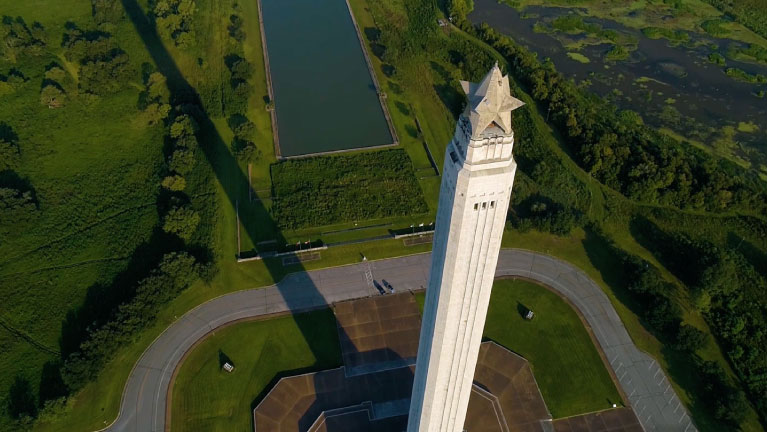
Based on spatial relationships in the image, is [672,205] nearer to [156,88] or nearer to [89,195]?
[156,88]

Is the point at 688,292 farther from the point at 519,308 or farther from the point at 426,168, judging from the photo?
the point at 426,168

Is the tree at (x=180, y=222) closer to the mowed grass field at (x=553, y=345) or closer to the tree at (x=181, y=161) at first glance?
the tree at (x=181, y=161)

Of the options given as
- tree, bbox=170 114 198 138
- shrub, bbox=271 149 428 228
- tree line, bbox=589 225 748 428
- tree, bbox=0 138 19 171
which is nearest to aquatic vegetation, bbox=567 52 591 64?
shrub, bbox=271 149 428 228

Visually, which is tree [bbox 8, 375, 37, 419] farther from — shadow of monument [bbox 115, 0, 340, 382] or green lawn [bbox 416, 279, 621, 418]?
green lawn [bbox 416, 279, 621, 418]

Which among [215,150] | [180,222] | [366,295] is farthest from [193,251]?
[366,295]

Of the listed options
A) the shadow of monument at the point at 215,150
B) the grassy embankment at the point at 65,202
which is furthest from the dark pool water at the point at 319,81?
the grassy embankment at the point at 65,202
